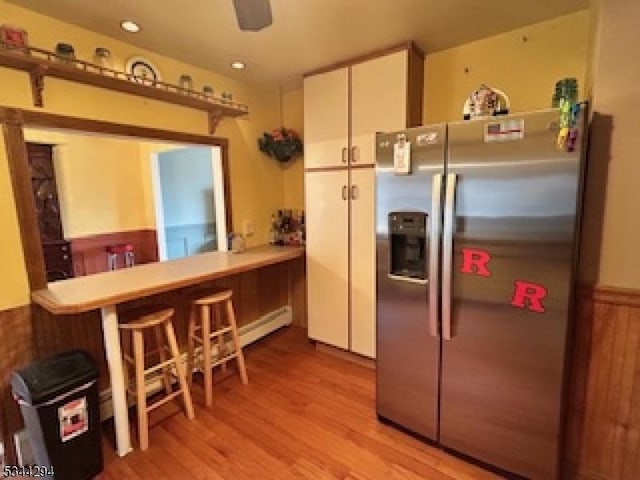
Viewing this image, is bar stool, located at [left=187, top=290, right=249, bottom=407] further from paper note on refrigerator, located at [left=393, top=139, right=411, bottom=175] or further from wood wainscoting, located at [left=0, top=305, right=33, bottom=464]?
paper note on refrigerator, located at [left=393, top=139, right=411, bottom=175]

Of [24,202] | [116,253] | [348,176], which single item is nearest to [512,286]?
[348,176]

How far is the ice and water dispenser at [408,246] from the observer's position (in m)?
1.71

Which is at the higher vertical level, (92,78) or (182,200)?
(92,78)

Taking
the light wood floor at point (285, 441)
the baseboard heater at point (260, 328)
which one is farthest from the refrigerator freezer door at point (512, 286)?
the baseboard heater at point (260, 328)

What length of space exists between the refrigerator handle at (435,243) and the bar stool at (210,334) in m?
1.39

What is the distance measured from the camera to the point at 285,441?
6.10ft

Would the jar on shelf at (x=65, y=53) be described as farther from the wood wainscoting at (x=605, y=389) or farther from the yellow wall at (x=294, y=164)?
the wood wainscoting at (x=605, y=389)

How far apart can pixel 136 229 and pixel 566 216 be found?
187 inches

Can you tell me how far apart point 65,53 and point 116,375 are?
5.80 ft

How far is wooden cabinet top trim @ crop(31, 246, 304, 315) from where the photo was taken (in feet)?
5.24

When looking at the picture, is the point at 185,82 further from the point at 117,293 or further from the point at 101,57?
the point at 117,293

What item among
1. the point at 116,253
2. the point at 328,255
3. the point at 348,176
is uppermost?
the point at 348,176

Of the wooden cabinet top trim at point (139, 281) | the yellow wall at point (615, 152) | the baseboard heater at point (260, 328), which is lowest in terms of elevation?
the baseboard heater at point (260, 328)

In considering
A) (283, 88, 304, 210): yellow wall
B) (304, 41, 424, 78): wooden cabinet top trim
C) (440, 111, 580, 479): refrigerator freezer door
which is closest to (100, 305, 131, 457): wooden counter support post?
(440, 111, 580, 479): refrigerator freezer door
